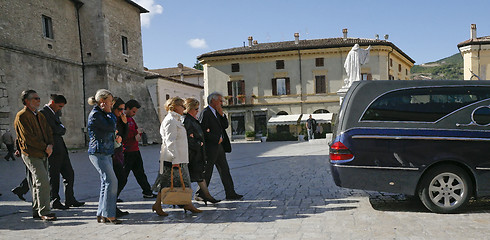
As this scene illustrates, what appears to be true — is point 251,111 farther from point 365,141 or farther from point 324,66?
point 365,141

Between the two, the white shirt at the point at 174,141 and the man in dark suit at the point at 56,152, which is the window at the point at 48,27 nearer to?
the man in dark suit at the point at 56,152

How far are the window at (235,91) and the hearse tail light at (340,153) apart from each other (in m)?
36.4

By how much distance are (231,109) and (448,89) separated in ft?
121

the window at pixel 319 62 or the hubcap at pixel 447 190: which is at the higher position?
the window at pixel 319 62

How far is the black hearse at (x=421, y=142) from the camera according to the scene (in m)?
5.30

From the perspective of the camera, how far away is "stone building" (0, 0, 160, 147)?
72.9 ft

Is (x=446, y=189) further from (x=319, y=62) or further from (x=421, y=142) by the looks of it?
(x=319, y=62)

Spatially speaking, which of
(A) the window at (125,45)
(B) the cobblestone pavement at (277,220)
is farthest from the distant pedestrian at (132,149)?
(A) the window at (125,45)

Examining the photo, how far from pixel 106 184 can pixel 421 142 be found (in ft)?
14.0

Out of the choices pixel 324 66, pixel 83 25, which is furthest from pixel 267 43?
pixel 83 25

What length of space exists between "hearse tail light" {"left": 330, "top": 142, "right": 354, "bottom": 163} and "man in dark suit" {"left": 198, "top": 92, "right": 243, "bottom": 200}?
6.93ft

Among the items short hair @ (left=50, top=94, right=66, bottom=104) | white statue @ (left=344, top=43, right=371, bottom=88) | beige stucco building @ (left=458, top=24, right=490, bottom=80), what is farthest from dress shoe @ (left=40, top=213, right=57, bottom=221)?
beige stucco building @ (left=458, top=24, right=490, bottom=80)

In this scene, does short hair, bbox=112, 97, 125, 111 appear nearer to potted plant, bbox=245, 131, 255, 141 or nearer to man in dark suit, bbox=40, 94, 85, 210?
man in dark suit, bbox=40, 94, 85, 210

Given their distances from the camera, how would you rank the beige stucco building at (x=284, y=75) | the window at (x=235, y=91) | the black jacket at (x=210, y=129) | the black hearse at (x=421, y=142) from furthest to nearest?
the window at (x=235, y=91), the beige stucco building at (x=284, y=75), the black jacket at (x=210, y=129), the black hearse at (x=421, y=142)
